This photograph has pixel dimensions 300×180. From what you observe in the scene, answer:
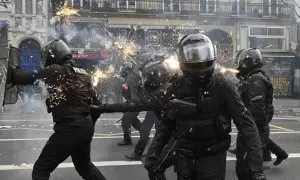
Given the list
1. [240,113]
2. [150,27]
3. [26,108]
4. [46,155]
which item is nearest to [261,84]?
[240,113]

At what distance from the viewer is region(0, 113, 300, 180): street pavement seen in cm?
641

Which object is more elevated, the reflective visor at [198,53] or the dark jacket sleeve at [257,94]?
the reflective visor at [198,53]

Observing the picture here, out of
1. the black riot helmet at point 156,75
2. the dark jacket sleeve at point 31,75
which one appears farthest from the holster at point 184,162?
the black riot helmet at point 156,75

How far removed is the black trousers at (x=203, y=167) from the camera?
3.48 m

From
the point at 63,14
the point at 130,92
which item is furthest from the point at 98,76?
the point at 63,14

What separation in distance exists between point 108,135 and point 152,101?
4.28 m

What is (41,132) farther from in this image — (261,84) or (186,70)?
(186,70)

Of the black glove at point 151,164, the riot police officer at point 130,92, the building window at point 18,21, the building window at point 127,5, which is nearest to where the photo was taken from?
the black glove at point 151,164

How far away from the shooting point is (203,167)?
3494 mm

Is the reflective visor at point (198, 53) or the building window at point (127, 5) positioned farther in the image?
the building window at point (127, 5)

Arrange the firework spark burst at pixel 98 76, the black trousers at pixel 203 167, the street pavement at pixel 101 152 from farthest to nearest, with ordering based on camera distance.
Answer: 1. the firework spark burst at pixel 98 76
2. the street pavement at pixel 101 152
3. the black trousers at pixel 203 167

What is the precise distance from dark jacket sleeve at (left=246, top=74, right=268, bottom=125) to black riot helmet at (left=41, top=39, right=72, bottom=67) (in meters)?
2.35

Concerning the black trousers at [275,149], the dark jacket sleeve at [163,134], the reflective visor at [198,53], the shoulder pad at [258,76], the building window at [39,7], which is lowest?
the black trousers at [275,149]

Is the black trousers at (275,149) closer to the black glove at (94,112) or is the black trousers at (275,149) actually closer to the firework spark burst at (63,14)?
the black glove at (94,112)
